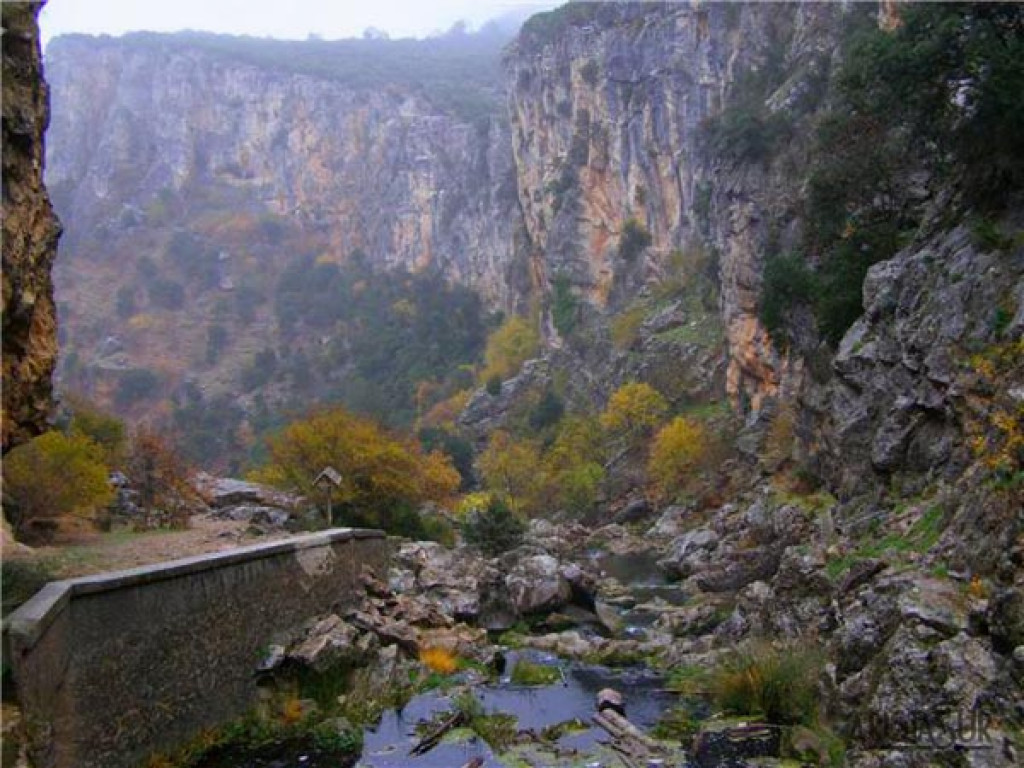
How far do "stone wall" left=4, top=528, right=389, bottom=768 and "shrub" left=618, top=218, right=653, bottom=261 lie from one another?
67715 millimetres

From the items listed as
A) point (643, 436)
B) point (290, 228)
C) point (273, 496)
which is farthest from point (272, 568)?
point (290, 228)

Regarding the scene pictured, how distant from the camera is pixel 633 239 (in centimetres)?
8538

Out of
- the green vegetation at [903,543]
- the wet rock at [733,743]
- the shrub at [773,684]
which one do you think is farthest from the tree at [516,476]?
the wet rock at [733,743]

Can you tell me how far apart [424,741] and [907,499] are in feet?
36.3

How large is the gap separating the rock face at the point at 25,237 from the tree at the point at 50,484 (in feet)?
33.5

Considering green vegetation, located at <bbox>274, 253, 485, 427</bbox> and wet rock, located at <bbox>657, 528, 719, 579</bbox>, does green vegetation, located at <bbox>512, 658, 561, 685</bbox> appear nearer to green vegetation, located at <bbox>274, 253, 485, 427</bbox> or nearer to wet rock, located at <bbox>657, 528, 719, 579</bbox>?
wet rock, located at <bbox>657, 528, 719, 579</bbox>

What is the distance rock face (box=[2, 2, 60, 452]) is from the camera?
38.7 feet

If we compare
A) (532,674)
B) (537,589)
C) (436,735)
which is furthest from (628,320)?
(436,735)

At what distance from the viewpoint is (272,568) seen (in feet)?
64.7

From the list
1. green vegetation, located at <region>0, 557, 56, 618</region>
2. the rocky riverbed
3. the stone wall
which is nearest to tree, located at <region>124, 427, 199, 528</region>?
the rocky riverbed

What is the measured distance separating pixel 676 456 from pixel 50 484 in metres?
39.9

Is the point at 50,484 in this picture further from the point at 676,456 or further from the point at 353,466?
the point at 676,456

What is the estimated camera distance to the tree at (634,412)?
218ft

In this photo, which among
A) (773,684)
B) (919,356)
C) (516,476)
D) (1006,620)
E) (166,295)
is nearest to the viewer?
(1006,620)
